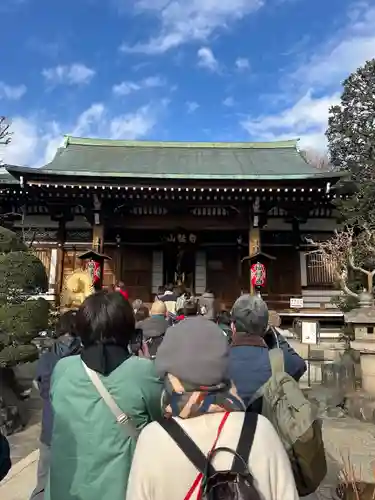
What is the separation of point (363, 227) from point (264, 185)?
326 centimetres

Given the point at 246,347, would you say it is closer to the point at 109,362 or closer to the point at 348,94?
the point at 109,362

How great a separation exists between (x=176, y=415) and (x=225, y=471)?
0.73 feet

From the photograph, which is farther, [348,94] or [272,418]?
[348,94]

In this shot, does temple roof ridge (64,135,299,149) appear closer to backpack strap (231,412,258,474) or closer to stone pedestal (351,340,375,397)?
stone pedestal (351,340,375,397)

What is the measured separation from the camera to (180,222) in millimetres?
12750

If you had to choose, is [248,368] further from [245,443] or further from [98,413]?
[245,443]

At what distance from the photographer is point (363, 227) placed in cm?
1244

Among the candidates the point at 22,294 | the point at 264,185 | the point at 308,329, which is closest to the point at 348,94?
the point at 264,185

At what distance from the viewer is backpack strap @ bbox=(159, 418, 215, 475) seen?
1273mm

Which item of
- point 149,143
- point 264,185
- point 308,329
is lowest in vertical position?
point 308,329

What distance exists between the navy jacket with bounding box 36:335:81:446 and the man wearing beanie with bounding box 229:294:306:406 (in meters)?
0.93

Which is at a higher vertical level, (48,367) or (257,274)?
(257,274)

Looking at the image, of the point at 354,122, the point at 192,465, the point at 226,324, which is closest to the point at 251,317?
the point at 192,465

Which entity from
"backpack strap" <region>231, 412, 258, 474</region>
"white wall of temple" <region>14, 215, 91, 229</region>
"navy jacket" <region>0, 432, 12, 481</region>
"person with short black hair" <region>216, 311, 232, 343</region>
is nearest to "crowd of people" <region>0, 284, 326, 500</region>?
"backpack strap" <region>231, 412, 258, 474</region>
